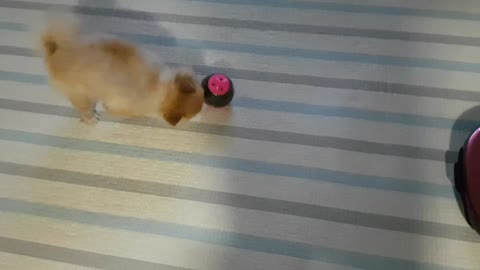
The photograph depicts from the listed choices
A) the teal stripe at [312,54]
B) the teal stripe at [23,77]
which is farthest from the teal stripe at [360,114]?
the teal stripe at [23,77]

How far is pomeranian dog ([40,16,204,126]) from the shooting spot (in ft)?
3.39

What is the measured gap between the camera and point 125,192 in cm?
113

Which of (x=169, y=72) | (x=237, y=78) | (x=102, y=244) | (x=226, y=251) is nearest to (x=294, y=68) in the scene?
(x=237, y=78)

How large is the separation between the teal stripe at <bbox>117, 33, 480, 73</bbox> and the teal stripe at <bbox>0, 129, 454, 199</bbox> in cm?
26

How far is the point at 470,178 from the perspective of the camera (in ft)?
3.35

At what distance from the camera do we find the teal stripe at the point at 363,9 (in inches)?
49.6

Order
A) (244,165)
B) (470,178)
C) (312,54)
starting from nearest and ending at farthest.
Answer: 1. (470,178)
2. (244,165)
3. (312,54)

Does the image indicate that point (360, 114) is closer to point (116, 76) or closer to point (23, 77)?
point (116, 76)

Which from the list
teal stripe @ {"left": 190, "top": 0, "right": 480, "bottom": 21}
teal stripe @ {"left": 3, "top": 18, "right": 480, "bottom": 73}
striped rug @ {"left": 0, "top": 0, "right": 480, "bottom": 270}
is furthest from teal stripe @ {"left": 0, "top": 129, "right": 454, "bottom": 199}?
teal stripe @ {"left": 190, "top": 0, "right": 480, "bottom": 21}

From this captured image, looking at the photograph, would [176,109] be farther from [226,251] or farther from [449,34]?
[449,34]

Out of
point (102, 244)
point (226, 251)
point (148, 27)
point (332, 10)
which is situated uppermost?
point (148, 27)

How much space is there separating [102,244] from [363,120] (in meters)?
0.56

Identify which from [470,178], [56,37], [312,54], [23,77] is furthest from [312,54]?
[23,77]

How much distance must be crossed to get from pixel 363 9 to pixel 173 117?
0.51 m
